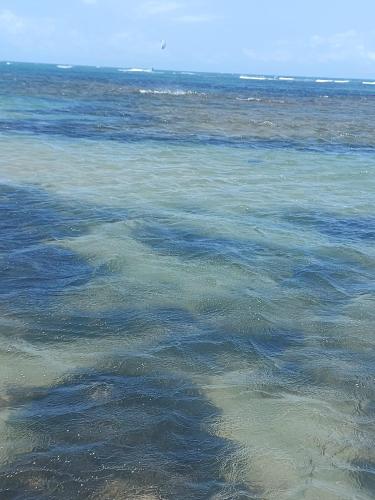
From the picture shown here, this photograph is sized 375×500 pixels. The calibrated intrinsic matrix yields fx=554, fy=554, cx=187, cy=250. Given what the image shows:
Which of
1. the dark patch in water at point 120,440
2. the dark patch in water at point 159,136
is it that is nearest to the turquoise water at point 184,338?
the dark patch in water at point 120,440

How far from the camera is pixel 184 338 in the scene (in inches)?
320

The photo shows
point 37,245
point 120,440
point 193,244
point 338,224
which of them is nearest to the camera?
point 120,440

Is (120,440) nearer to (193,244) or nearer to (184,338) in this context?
(184,338)

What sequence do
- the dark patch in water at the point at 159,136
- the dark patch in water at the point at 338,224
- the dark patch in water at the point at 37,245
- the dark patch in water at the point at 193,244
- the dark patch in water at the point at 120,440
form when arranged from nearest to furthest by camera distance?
1. the dark patch in water at the point at 120,440
2. the dark patch in water at the point at 37,245
3. the dark patch in water at the point at 193,244
4. the dark patch in water at the point at 338,224
5. the dark patch in water at the point at 159,136

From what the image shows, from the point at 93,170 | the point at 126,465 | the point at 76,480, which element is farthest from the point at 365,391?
the point at 93,170

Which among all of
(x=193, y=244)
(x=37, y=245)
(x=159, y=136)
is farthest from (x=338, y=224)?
(x=159, y=136)

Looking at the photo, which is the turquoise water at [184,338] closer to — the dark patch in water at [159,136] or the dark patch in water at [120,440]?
the dark patch in water at [120,440]

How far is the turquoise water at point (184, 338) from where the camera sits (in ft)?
18.3

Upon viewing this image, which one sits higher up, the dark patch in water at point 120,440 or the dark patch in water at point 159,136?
the dark patch in water at point 159,136

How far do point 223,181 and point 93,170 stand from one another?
4.74 meters

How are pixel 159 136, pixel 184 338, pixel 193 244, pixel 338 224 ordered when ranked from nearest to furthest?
pixel 184 338, pixel 193 244, pixel 338 224, pixel 159 136

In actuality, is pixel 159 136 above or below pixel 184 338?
above

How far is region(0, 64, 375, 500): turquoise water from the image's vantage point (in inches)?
220

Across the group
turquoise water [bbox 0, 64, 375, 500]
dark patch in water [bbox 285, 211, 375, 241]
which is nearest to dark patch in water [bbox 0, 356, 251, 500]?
turquoise water [bbox 0, 64, 375, 500]
